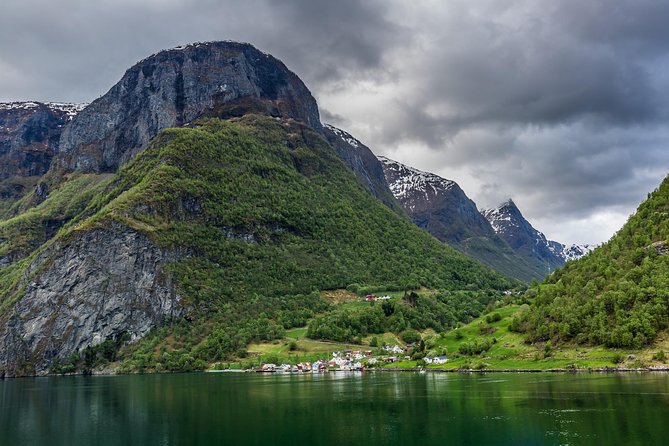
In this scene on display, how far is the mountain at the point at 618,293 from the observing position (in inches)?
5226

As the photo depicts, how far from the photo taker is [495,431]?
207ft

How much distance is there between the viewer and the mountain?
133 metres

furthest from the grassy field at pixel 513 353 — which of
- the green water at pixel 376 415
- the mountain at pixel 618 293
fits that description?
the green water at pixel 376 415

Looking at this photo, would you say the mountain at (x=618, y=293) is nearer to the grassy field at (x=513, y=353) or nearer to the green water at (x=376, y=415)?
the grassy field at (x=513, y=353)

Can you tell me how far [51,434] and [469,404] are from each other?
2351 inches

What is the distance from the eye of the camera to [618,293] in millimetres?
141750

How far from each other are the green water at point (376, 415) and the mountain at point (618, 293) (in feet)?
76.6

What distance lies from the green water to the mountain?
2334cm

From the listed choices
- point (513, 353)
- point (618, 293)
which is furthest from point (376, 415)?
point (618, 293)

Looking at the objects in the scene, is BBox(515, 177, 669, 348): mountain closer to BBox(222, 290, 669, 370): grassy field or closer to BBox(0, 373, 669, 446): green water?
BBox(222, 290, 669, 370): grassy field

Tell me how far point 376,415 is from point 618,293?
91.0 meters

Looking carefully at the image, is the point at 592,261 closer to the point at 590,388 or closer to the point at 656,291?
the point at 656,291

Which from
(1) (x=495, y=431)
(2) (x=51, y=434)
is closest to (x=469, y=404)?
(1) (x=495, y=431)

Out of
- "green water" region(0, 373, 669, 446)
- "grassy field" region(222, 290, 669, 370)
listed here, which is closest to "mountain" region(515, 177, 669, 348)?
"grassy field" region(222, 290, 669, 370)
